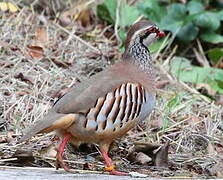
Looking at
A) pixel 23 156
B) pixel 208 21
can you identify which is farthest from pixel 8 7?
pixel 23 156

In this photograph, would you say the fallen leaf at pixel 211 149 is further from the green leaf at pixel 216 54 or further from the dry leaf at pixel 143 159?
the green leaf at pixel 216 54

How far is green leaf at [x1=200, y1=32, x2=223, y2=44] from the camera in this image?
27.3ft

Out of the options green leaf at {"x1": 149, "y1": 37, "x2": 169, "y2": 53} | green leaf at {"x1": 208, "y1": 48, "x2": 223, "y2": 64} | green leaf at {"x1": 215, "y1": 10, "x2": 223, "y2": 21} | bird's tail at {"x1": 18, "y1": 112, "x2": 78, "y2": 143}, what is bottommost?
bird's tail at {"x1": 18, "y1": 112, "x2": 78, "y2": 143}

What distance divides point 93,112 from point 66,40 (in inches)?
126

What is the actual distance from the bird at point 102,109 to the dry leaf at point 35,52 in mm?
2121

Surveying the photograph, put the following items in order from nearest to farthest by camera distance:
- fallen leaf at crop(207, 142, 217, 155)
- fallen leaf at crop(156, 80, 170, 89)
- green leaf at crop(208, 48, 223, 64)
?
fallen leaf at crop(207, 142, 217, 155) < fallen leaf at crop(156, 80, 170, 89) < green leaf at crop(208, 48, 223, 64)

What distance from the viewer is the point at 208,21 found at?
826 centimetres

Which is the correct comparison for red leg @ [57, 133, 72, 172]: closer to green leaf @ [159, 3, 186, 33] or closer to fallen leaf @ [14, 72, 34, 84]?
fallen leaf @ [14, 72, 34, 84]

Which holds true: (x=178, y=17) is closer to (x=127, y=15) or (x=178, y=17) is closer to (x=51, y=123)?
(x=127, y=15)

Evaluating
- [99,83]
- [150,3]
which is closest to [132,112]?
[99,83]

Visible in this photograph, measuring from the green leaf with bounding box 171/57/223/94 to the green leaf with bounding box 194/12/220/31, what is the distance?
28.6 inches

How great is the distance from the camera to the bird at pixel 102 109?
4430 mm

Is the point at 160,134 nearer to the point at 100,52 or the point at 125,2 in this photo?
the point at 100,52

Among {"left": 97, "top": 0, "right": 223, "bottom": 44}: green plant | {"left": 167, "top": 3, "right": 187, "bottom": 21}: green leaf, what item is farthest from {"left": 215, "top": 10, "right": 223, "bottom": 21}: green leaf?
{"left": 167, "top": 3, "right": 187, "bottom": 21}: green leaf
